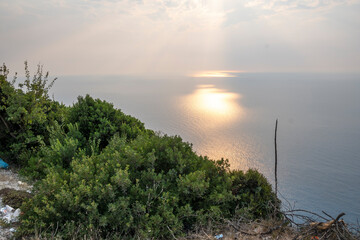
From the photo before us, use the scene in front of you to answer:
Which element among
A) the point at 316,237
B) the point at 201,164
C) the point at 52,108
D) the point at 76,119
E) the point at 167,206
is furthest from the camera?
the point at 52,108

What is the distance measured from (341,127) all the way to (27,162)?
47777 millimetres

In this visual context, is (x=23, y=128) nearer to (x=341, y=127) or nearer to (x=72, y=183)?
(x=72, y=183)

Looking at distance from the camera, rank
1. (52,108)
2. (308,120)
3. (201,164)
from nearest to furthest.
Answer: (201,164)
(52,108)
(308,120)

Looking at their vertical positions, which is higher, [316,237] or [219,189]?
[219,189]

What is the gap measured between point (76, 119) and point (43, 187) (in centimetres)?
413

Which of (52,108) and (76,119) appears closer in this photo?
(76,119)

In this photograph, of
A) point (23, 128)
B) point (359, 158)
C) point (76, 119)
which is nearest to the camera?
point (76, 119)

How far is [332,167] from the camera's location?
2484 centimetres

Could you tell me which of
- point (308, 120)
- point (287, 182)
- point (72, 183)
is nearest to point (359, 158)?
point (287, 182)

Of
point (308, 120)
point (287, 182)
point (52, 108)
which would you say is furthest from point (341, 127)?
point (52, 108)

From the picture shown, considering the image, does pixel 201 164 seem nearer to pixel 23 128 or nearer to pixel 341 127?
pixel 23 128

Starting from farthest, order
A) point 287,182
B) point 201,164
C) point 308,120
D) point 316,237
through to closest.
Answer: point 308,120 → point 287,182 → point 201,164 → point 316,237

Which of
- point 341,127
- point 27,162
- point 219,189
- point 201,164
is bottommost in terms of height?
point 341,127

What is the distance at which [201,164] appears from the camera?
5828 mm
